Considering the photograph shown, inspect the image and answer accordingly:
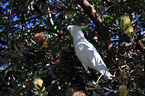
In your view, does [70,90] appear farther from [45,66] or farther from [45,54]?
[45,54]

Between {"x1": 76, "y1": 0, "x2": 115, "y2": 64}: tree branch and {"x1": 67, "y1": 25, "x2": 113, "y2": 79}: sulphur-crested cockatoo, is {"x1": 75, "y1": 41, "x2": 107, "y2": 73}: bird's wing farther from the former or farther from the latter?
{"x1": 76, "y1": 0, "x2": 115, "y2": 64}: tree branch

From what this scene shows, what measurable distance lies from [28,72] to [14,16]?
0.79 meters

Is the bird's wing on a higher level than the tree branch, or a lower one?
lower

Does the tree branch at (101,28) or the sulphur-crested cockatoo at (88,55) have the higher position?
the tree branch at (101,28)

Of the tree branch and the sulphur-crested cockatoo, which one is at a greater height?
the tree branch

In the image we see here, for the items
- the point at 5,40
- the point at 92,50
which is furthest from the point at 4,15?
the point at 92,50

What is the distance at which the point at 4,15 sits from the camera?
2281mm

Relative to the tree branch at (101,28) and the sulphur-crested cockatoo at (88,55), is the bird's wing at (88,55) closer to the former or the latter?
the sulphur-crested cockatoo at (88,55)

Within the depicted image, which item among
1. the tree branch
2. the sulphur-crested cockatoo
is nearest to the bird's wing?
the sulphur-crested cockatoo

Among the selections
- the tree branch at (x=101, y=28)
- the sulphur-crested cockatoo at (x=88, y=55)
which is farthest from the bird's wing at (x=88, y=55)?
the tree branch at (x=101, y=28)

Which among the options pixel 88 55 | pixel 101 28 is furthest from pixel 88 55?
pixel 101 28

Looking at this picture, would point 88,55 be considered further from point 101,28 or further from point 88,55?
point 101,28

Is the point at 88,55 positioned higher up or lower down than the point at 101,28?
lower down

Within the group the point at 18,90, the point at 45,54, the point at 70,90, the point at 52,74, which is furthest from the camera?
the point at 45,54
